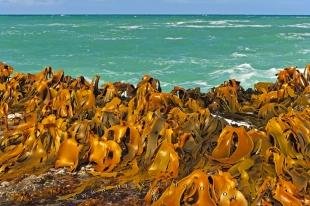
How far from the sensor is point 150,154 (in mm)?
4793

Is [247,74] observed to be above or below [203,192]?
below

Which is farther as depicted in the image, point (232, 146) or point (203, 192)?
point (232, 146)

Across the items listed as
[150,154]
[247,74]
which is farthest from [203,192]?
[247,74]

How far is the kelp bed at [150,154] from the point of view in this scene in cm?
390

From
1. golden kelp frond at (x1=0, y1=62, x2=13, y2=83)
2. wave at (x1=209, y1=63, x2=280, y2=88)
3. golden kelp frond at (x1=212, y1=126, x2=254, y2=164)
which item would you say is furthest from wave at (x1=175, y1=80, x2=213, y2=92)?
golden kelp frond at (x1=212, y1=126, x2=254, y2=164)

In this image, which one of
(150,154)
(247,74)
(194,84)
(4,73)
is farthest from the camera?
(247,74)

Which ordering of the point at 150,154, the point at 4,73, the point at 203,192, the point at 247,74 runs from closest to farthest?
1. the point at 203,192
2. the point at 150,154
3. the point at 4,73
4. the point at 247,74

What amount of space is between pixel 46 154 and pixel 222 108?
2585 millimetres

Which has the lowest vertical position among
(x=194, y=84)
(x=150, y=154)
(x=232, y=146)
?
(x=194, y=84)

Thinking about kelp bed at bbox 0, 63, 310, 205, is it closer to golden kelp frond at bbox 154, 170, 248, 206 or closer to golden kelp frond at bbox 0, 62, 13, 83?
golden kelp frond at bbox 154, 170, 248, 206

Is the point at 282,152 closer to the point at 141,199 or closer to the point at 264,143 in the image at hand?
the point at 264,143

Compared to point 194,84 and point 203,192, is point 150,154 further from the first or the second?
point 194,84

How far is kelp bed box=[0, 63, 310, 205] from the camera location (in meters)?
3.90

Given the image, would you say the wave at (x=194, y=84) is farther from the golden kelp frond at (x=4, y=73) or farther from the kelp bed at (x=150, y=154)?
the kelp bed at (x=150, y=154)
